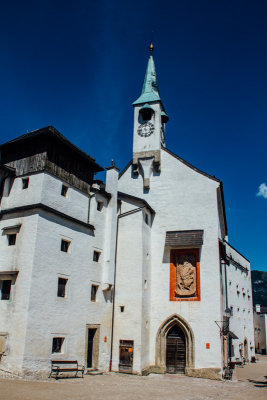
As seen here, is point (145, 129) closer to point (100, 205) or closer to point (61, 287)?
point (100, 205)

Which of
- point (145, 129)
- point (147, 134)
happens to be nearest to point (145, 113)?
point (145, 129)

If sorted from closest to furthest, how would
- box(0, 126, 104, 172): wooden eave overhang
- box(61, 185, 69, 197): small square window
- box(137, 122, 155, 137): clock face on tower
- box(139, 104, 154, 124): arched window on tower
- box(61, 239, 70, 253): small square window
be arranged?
box(0, 126, 104, 172): wooden eave overhang → box(61, 239, 70, 253): small square window → box(61, 185, 69, 197): small square window → box(137, 122, 155, 137): clock face on tower → box(139, 104, 154, 124): arched window on tower

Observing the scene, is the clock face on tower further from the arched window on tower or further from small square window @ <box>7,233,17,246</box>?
small square window @ <box>7,233,17,246</box>

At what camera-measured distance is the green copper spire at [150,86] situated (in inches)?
1451

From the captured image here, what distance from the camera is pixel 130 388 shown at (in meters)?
20.5

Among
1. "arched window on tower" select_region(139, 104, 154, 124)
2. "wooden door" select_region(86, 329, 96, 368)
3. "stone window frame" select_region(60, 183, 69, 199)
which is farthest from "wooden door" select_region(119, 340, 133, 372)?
"arched window on tower" select_region(139, 104, 154, 124)

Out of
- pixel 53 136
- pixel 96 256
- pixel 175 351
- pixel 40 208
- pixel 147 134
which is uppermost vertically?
pixel 147 134

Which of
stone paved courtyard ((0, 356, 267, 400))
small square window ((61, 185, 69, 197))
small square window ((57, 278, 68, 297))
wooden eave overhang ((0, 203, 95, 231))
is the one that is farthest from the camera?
small square window ((61, 185, 69, 197))

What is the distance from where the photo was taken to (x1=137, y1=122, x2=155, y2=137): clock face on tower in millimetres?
35531

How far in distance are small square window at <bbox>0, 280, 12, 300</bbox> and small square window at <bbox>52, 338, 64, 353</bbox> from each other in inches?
160

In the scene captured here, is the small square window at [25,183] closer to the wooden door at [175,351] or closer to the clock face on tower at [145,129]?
the clock face on tower at [145,129]

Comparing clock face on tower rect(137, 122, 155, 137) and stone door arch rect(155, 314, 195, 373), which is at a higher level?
clock face on tower rect(137, 122, 155, 137)

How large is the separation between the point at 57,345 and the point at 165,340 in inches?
394

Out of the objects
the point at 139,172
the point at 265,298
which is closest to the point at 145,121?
the point at 139,172
